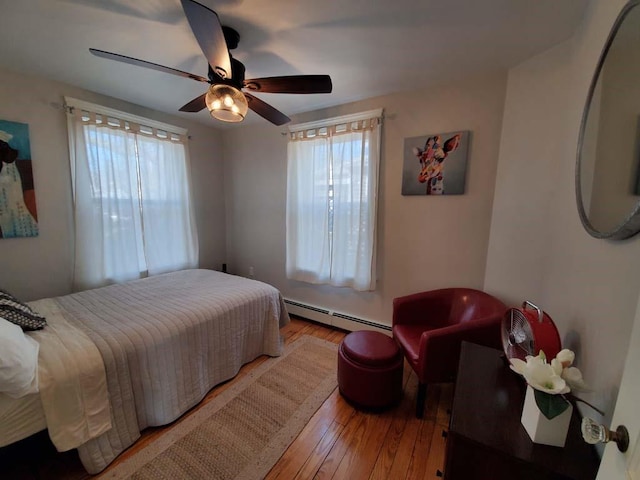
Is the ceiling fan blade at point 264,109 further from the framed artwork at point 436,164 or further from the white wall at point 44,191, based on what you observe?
the white wall at point 44,191

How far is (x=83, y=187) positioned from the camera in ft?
7.58

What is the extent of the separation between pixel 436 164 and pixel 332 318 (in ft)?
6.45

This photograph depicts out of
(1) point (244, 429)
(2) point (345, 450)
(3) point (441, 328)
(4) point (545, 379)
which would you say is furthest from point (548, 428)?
(1) point (244, 429)

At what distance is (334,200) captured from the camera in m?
2.65

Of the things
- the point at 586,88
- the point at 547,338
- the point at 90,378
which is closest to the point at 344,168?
the point at 586,88

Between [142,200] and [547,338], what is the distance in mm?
3458

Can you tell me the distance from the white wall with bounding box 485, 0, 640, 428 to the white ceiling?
0.86 feet

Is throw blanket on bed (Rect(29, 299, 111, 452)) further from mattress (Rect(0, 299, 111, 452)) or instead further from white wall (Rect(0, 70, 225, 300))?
white wall (Rect(0, 70, 225, 300))

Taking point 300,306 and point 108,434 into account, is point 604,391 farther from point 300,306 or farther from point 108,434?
point 300,306

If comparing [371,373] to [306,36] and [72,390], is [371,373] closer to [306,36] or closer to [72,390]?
[72,390]

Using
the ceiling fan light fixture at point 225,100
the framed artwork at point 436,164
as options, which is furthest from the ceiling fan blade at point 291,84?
the framed artwork at point 436,164

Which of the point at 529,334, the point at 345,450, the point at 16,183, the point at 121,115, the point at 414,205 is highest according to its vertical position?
the point at 121,115

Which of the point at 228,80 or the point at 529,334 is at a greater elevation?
the point at 228,80

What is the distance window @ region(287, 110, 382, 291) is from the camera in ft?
8.02
